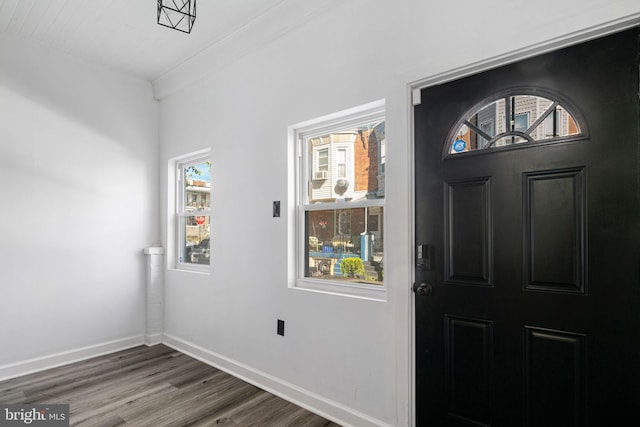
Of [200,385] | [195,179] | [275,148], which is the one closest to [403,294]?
[275,148]

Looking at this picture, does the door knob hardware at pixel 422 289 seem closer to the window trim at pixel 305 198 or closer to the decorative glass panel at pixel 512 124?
the window trim at pixel 305 198

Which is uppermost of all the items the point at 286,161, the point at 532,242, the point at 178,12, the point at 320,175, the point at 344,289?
the point at 178,12

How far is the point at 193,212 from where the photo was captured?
11.8 ft

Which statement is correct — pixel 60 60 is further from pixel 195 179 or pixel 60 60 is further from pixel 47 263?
pixel 47 263

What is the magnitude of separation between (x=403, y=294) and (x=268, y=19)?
2.10 meters

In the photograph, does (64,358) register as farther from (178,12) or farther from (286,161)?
(178,12)

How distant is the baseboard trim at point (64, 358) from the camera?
2928 millimetres

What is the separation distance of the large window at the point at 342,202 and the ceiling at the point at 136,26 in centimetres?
81

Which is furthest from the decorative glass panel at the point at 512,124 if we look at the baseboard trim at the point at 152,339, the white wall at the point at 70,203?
the baseboard trim at the point at 152,339

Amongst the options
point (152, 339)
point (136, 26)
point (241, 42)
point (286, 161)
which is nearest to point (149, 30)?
point (136, 26)

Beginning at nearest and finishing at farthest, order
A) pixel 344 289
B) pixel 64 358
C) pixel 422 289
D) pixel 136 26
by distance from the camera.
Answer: pixel 422 289, pixel 344 289, pixel 136 26, pixel 64 358

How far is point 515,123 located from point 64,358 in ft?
12.6

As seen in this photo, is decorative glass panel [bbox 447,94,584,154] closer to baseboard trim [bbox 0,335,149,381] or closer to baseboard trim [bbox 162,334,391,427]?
baseboard trim [bbox 162,334,391,427]

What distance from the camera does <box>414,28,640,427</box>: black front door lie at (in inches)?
55.9
